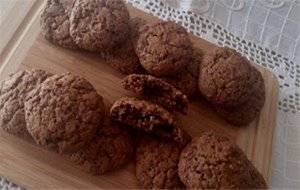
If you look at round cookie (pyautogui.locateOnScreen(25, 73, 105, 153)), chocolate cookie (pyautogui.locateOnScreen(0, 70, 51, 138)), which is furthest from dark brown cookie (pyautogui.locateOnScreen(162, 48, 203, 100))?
chocolate cookie (pyautogui.locateOnScreen(0, 70, 51, 138))

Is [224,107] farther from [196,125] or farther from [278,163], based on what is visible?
[278,163]

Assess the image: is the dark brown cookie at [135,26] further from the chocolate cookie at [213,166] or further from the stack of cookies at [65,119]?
the chocolate cookie at [213,166]

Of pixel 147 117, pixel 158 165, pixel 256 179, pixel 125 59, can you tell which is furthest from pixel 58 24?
pixel 256 179

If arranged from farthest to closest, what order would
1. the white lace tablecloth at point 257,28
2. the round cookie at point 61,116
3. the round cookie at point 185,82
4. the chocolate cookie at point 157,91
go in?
the white lace tablecloth at point 257,28 < the round cookie at point 185,82 < the chocolate cookie at point 157,91 < the round cookie at point 61,116

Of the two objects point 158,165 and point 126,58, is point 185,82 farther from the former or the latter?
point 158,165

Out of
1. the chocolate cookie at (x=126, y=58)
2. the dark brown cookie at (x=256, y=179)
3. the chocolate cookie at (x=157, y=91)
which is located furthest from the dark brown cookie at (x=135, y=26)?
the dark brown cookie at (x=256, y=179)

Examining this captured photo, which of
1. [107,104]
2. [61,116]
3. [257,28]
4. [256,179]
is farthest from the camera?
[257,28]

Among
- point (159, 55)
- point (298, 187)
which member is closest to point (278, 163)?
point (298, 187)
